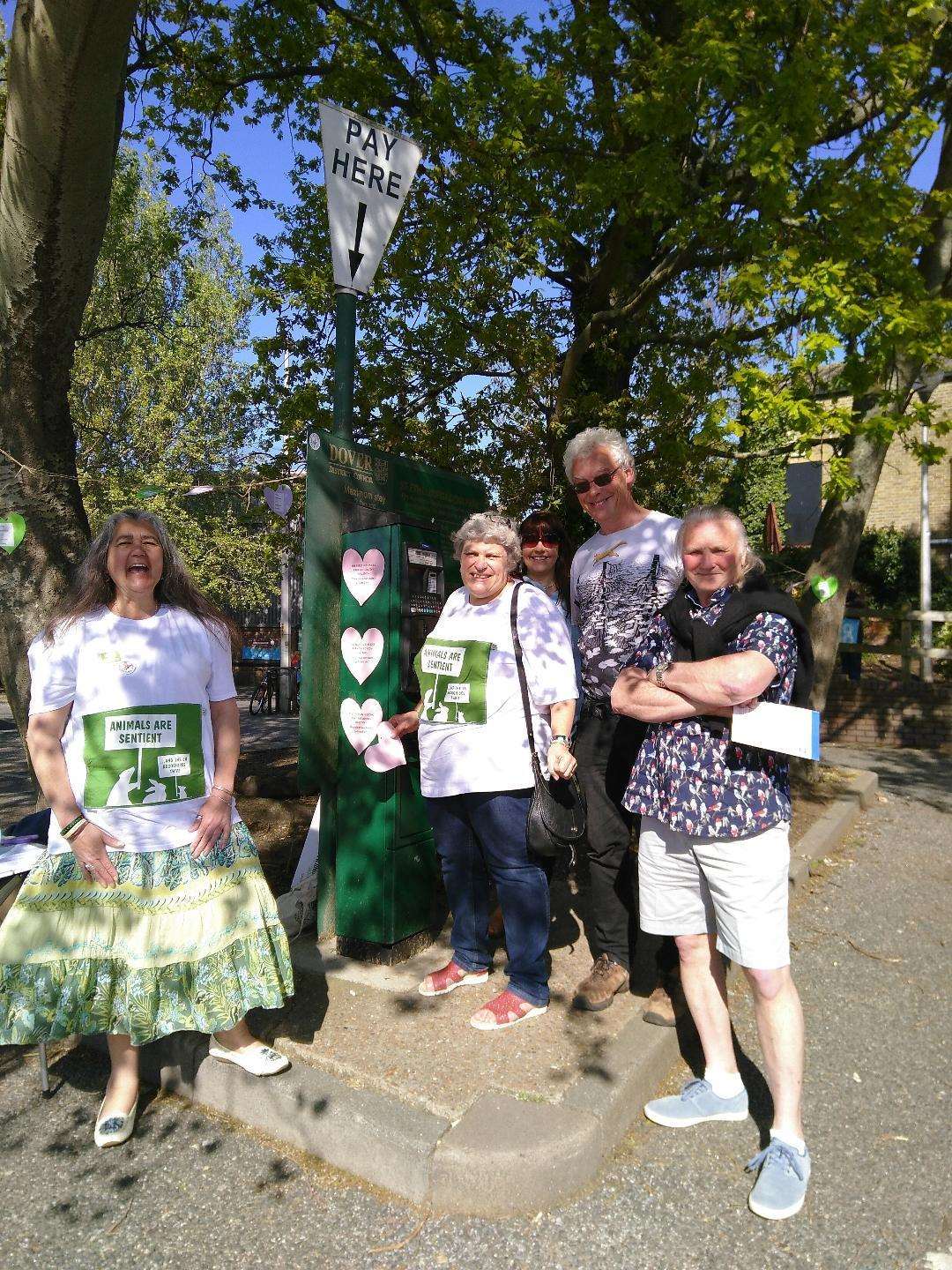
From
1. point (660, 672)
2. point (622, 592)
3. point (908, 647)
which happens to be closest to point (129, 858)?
point (660, 672)

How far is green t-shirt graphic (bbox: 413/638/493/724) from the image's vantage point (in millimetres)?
3002

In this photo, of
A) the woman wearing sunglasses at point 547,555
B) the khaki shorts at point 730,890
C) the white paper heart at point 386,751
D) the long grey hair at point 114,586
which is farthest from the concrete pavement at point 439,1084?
the woman wearing sunglasses at point 547,555

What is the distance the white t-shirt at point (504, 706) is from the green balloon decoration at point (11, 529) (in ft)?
8.03

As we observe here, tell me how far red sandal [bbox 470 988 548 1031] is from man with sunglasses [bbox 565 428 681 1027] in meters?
0.20

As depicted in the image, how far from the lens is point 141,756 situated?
259 cm

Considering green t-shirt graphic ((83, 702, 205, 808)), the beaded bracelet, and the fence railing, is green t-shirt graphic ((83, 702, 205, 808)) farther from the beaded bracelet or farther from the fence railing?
the fence railing

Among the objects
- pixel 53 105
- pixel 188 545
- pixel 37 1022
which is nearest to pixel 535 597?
pixel 37 1022

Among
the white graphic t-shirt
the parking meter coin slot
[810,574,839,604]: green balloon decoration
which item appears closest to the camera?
the white graphic t-shirt

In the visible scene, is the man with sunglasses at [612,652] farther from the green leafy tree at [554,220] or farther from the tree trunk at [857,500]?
the tree trunk at [857,500]

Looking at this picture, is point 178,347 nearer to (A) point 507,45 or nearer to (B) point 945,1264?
(A) point 507,45

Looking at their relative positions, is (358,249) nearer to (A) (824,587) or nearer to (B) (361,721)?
(B) (361,721)

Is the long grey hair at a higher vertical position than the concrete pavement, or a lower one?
higher

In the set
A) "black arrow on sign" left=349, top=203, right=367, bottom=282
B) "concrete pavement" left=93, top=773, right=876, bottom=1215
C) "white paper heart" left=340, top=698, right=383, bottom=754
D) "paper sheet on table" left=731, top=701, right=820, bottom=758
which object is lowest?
"concrete pavement" left=93, top=773, right=876, bottom=1215

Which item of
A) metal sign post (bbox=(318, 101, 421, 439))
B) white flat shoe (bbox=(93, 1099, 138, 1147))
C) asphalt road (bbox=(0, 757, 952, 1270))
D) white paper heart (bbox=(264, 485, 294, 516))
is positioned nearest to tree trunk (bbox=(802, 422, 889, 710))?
white paper heart (bbox=(264, 485, 294, 516))
